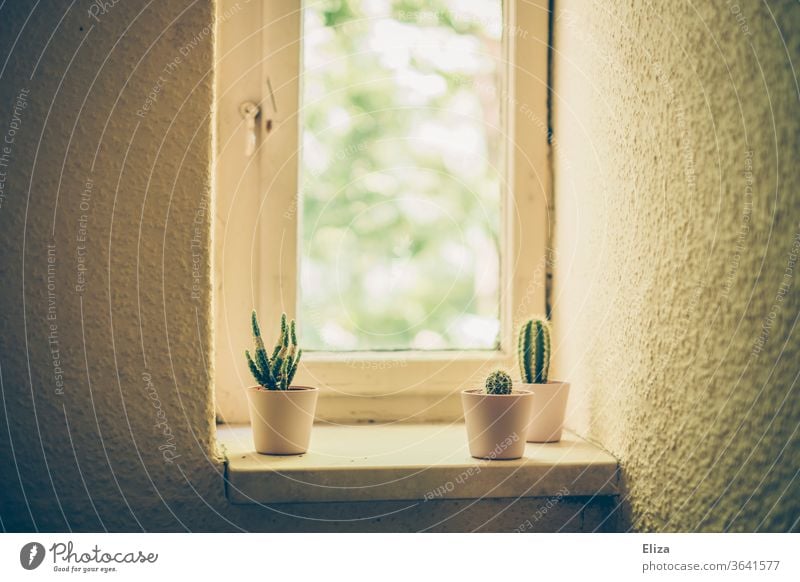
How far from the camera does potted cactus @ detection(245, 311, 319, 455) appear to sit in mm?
1034

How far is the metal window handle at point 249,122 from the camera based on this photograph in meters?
1.27

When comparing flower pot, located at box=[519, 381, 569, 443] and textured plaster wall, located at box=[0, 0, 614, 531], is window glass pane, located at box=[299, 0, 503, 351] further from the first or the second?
textured plaster wall, located at box=[0, 0, 614, 531]

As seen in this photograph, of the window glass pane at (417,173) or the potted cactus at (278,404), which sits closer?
the potted cactus at (278,404)

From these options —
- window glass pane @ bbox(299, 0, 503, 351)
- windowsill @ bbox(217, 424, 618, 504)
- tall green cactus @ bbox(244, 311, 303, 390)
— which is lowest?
windowsill @ bbox(217, 424, 618, 504)

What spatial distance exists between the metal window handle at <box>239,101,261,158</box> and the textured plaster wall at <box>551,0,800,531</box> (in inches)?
22.0

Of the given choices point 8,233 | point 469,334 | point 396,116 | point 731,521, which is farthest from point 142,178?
point 731,521

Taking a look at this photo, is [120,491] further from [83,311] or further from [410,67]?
[410,67]

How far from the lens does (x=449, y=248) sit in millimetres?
1378

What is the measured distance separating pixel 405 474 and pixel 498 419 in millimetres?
155

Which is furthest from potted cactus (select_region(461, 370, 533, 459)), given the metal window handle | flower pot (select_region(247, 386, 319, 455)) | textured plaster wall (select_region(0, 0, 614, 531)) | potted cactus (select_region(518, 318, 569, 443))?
the metal window handle

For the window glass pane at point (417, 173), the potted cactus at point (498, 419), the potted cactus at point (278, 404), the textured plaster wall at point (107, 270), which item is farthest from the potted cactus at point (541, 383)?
the textured plaster wall at point (107, 270)

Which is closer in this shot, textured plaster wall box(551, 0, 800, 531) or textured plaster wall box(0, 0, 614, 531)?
textured plaster wall box(551, 0, 800, 531)

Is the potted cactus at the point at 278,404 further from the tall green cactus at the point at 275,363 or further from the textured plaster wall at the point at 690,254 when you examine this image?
the textured plaster wall at the point at 690,254

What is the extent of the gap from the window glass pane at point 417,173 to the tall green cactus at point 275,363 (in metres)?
0.27
